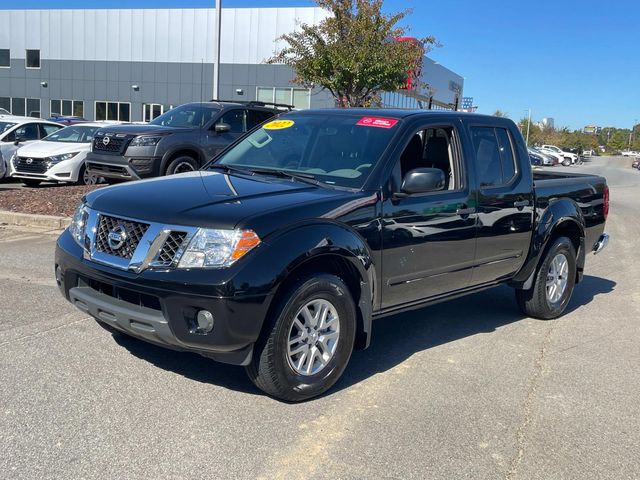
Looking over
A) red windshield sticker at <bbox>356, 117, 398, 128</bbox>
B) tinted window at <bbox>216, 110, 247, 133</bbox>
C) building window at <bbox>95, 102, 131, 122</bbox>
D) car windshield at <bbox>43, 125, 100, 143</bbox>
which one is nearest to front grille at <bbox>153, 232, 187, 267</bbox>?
red windshield sticker at <bbox>356, 117, 398, 128</bbox>

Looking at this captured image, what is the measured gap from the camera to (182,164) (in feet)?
38.2

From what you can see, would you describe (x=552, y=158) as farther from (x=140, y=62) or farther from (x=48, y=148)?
(x=48, y=148)

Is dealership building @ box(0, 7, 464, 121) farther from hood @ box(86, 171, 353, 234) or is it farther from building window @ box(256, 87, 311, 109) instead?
hood @ box(86, 171, 353, 234)

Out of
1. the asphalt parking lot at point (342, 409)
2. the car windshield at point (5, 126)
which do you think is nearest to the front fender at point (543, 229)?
the asphalt parking lot at point (342, 409)

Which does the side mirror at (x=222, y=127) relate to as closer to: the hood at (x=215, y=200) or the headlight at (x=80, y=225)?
the hood at (x=215, y=200)

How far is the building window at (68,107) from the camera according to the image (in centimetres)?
4988

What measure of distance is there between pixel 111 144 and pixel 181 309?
8895 millimetres

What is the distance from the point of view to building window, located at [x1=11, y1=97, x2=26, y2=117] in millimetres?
52059

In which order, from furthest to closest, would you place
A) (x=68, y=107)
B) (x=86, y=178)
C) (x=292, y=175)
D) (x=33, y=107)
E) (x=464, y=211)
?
(x=33, y=107), (x=68, y=107), (x=86, y=178), (x=464, y=211), (x=292, y=175)

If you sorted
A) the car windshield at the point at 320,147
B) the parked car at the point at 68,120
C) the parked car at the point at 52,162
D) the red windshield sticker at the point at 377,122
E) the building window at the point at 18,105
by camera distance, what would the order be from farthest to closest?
1. the building window at the point at 18,105
2. the parked car at the point at 68,120
3. the parked car at the point at 52,162
4. the red windshield sticker at the point at 377,122
5. the car windshield at the point at 320,147

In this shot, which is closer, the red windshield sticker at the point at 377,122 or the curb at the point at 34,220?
the red windshield sticker at the point at 377,122

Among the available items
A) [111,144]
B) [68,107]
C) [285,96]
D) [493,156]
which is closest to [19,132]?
[111,144]

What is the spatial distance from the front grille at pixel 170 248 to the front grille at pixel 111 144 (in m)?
8.36

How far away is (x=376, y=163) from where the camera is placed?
4.51 metres
